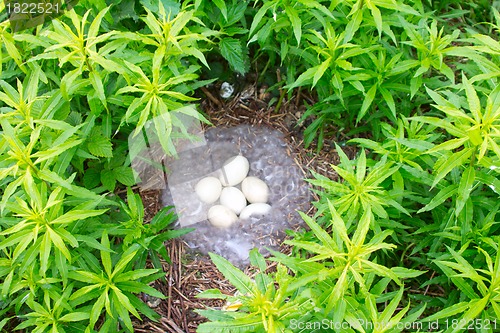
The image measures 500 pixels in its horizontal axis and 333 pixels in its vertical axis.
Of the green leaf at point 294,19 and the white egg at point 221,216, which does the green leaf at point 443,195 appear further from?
the white egg at point 221,216

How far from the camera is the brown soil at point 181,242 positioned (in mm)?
2420

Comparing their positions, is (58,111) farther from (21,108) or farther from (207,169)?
(207,169)

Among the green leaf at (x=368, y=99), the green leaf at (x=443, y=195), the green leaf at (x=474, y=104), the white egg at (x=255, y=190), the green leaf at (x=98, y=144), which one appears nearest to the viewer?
the green leaf at (x=474, y=104)

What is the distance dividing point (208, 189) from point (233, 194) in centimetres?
14

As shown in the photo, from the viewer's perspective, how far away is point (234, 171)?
2752 millimetres

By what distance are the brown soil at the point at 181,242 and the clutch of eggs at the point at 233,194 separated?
240 mm

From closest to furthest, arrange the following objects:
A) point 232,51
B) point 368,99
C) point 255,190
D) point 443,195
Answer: point 443,195 < point 368,99 < point 232,51 < point 255,190

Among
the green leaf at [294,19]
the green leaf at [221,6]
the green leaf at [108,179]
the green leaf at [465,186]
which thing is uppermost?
the green leaf at [294,19]

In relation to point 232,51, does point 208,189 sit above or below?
below

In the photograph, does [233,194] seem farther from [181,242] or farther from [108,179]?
[108,179]

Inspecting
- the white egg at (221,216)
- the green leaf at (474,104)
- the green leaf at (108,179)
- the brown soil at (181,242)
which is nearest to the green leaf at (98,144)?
the green leaf at (108,179)

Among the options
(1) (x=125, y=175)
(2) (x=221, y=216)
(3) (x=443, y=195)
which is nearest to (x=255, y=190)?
(2) (x=221, y=216)

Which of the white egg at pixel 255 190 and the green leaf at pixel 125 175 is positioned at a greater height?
the green leaf at pixel 125 175

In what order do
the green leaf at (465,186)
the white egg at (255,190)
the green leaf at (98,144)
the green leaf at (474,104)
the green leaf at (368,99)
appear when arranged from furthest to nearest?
the white egg at (255,190) → the green leaf at (368,99) → the green leaf at (98,144) → the green leaf at (465,186) → the green leaf at (474,104)
